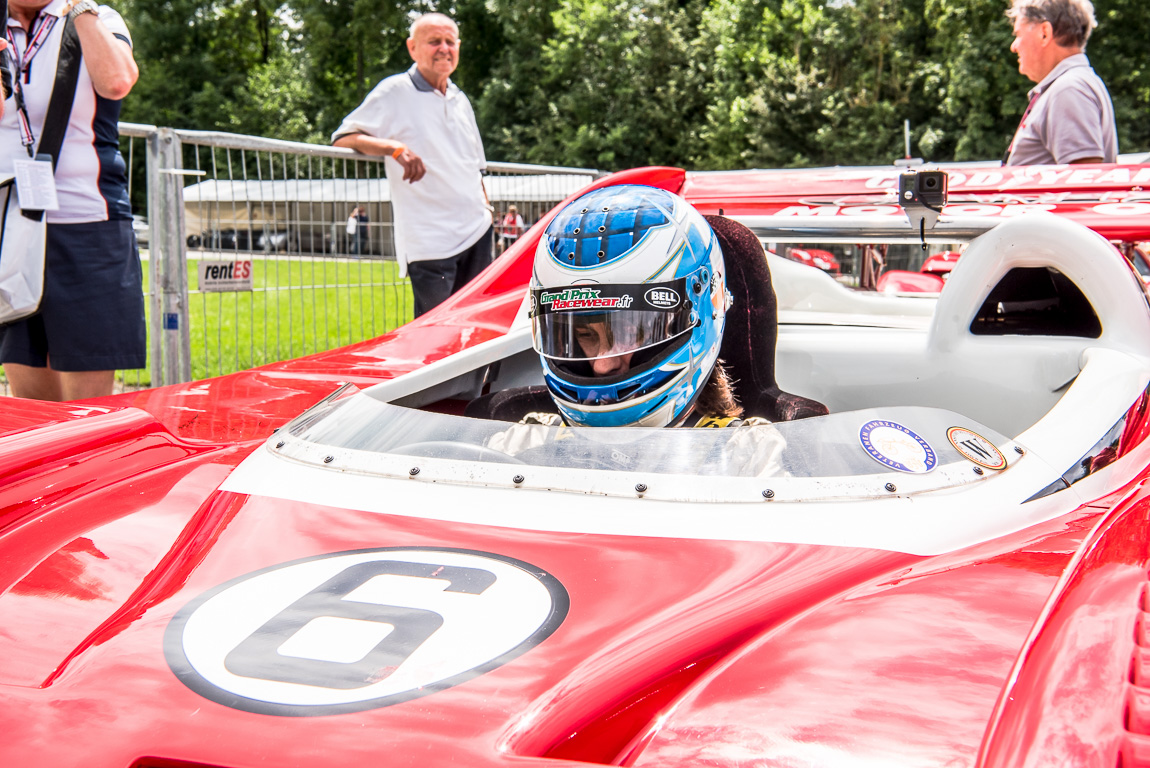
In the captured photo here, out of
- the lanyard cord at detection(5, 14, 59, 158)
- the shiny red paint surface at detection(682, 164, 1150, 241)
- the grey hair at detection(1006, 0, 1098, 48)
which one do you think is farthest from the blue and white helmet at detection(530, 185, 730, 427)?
the grey hair at detection(1006, 0, 1098, 48)

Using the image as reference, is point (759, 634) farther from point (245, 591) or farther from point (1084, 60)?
point (1084, 60)

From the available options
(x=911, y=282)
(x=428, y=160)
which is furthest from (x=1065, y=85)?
(x=428, y=160)

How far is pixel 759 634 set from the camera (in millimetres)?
1167

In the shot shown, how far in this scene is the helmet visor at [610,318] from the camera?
5.74 ft

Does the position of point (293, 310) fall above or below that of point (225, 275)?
below

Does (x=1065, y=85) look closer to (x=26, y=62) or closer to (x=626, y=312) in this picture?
(x=626, y=312)

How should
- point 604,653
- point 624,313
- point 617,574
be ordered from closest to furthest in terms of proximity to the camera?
1. point 604,653
2. point 617,574
3. point 624,313

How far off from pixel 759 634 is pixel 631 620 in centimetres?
16

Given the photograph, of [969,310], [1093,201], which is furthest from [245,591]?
[1093,201]

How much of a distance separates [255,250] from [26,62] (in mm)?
2035

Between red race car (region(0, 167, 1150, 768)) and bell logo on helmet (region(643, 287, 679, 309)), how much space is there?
34 cm

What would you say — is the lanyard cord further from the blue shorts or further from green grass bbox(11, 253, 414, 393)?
green grass bbox(11, 253, 414, 393)

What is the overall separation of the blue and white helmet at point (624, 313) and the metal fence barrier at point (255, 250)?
2.98m

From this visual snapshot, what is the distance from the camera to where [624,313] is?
1755mm
